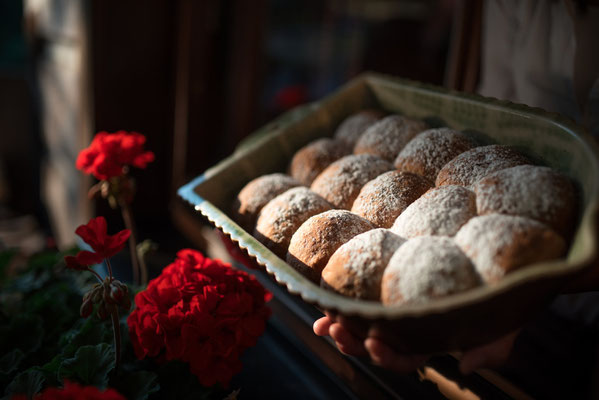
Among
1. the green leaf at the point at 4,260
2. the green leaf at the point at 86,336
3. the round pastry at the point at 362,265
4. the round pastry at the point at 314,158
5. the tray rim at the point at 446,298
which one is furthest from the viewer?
the green leaf at the point at 4,260

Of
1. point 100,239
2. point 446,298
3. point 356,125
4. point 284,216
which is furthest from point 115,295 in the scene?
point 356,125

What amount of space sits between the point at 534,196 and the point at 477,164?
0.09m

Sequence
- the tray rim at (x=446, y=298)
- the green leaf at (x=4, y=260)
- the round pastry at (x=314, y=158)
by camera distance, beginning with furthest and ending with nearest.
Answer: the green leaf at (x=4, y=260) < the round pastry at (x=314, y=158) < the tray rim at (x=446, y=298)

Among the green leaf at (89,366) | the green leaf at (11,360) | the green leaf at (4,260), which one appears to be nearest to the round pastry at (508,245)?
the green leaf at (89,366)

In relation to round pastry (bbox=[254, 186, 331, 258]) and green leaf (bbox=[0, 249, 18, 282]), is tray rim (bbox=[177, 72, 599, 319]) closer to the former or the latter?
round pastry (bbox=[254, 186, 331, 258])

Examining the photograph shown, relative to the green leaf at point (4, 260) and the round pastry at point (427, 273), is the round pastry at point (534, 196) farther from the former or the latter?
the green leaf at point (4, 260)

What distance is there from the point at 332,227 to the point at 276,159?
26 centimetres

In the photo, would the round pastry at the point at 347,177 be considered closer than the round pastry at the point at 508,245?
No

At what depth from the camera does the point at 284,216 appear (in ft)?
1.84

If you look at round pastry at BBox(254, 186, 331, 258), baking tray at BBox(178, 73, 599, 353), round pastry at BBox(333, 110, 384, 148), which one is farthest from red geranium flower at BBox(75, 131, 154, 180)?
round pastry at BBox(333, 110, 384, 148)

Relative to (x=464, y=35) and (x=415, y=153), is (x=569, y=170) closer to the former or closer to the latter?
(x=415, y=153)

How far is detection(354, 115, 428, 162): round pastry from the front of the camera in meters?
0.63

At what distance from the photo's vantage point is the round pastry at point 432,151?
1.83 feet

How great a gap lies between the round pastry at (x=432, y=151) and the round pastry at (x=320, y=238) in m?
0.11
